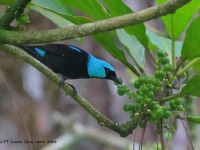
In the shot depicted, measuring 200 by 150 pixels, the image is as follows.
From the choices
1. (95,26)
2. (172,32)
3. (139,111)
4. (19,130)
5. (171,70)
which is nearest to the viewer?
(95,26)

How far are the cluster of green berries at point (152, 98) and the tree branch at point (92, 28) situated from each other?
1.71 ft

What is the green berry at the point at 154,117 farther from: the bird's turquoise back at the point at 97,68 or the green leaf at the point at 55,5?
the bird's turquoise back at the point at 97,68

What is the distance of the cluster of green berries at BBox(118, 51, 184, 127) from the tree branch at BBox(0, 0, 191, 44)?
0.52 meters

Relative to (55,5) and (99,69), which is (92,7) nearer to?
(55,5)

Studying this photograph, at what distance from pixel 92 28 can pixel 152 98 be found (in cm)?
60

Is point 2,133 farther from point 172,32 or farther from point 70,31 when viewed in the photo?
point 70,31

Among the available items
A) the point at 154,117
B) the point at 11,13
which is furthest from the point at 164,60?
the point at 11,13

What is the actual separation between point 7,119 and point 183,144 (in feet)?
7.97

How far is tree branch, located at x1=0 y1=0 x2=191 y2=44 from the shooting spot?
161cm

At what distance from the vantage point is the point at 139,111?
2.22 m

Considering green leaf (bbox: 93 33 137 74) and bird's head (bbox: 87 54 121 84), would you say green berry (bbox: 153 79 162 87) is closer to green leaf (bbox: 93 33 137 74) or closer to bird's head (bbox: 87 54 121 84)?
green leaf (bbox: 93 33 137 74)

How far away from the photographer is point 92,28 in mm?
1753

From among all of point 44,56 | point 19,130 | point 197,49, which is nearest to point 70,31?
point 197,49

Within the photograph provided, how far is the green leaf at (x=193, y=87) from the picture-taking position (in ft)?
7.65
